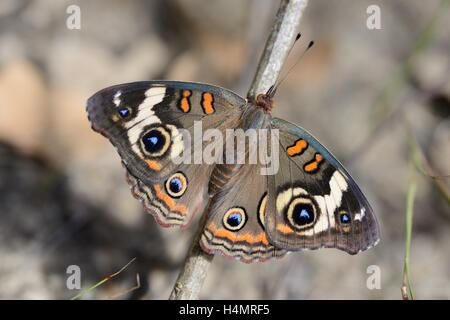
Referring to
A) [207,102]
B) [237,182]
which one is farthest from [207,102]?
[237,182]

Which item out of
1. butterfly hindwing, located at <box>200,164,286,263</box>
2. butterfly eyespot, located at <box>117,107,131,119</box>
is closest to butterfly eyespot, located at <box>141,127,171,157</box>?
butterfly eyespot, located at <box>117,107,131,119</box>

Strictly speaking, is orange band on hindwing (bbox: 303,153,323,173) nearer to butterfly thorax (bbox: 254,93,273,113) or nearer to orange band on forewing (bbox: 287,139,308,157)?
orange band on forewing (bbox: 287,139,308,157)

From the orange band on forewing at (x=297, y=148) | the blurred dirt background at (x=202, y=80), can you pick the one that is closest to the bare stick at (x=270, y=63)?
the orange band on forewing at (x=297, y=148)

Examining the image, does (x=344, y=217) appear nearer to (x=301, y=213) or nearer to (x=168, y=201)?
(x=301, y=213)

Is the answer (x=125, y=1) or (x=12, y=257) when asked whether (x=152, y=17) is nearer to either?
(x=125, y=1)

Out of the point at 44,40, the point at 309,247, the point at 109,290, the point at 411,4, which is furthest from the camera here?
the point at 411,4

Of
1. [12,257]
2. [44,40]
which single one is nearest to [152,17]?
[44,40]

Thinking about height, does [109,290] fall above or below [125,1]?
below
